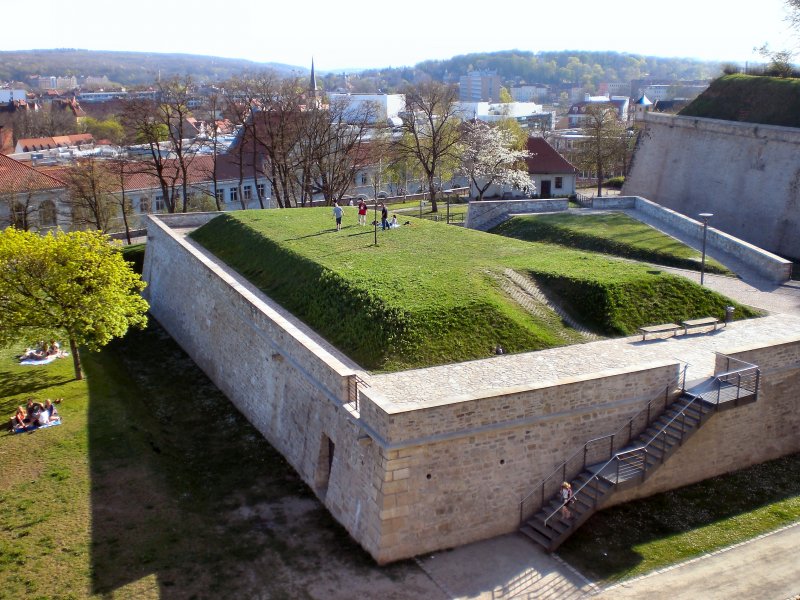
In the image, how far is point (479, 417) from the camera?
44.0 ft

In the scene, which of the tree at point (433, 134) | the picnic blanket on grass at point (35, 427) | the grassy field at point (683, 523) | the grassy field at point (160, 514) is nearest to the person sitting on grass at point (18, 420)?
the picnic blanket on grass at point (35, 427)

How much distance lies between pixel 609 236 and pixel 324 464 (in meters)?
15.4

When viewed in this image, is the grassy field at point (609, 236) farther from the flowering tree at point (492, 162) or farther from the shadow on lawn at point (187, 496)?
the shadow on lawn at point (187, 496)

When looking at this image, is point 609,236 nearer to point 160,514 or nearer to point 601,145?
point 160,514

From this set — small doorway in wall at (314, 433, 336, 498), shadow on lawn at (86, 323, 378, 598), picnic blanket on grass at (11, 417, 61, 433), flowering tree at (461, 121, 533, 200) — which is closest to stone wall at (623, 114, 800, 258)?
flowering tree at (461, 121, 533, 200)

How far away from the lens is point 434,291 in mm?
18562

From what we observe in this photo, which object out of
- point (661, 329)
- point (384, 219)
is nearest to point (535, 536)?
point (661, 329)

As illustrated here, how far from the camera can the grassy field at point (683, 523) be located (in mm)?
13359

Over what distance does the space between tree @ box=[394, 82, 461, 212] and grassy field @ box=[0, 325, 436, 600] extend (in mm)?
23252

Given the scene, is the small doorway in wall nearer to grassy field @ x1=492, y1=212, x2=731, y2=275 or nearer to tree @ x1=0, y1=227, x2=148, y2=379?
tree @ x1=0, y1=227, x2=148, y2=379

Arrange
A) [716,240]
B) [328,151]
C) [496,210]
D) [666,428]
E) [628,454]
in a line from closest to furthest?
[628,454] < [666,428] < [716,240] < [496,210] < [328,151]

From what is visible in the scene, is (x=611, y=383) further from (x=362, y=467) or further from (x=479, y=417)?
(x=362, y=467)

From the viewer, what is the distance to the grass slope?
17.0m

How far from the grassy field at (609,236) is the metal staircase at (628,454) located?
29.3ft
